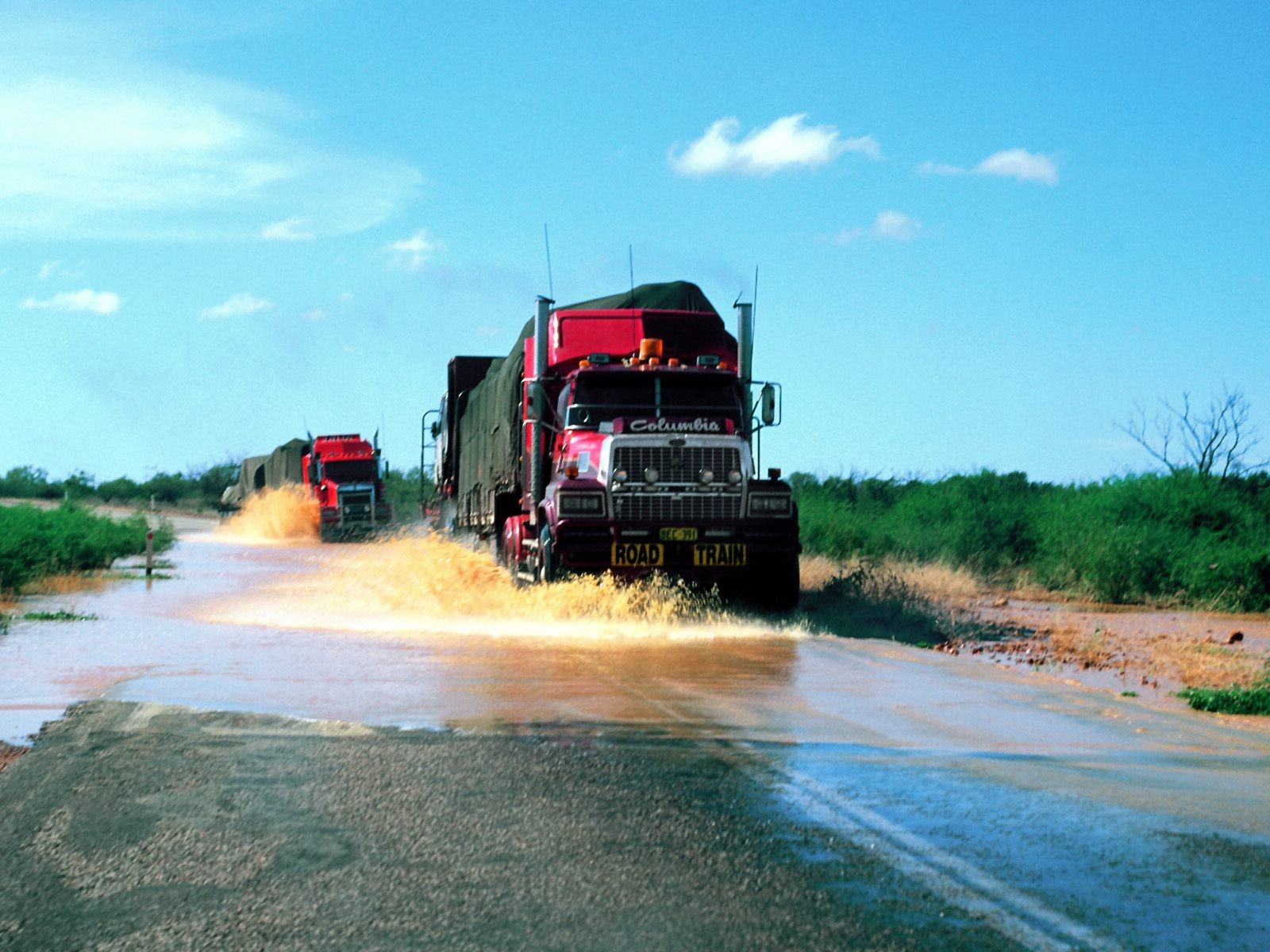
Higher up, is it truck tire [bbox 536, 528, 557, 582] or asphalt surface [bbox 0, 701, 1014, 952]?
truck tire [bbox 536, 528, 557, 582]

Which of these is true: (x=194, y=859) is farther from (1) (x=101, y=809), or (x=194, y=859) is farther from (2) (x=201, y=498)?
(2) (x=201, y=498)

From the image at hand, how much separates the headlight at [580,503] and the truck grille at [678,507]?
0.73 ft

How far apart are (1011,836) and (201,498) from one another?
11650 centimetres

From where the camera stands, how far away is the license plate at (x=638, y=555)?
55.9 feet

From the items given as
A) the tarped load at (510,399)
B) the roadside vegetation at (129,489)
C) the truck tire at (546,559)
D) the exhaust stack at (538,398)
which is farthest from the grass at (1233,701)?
the roadside vegetation at (129,489)

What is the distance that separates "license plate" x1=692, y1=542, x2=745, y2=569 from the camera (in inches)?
678

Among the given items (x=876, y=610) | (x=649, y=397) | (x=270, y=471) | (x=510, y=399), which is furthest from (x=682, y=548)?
(x=270, y=471)

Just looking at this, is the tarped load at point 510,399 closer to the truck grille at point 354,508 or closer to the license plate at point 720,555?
the license plate at point 720,555

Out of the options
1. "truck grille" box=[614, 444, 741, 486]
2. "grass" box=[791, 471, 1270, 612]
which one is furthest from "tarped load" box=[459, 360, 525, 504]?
"grass" box=[791, 471, 1270, 612]

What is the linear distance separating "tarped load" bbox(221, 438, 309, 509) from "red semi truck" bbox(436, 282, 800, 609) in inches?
1550

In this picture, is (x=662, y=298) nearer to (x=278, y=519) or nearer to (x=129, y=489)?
(x=278, y=519)

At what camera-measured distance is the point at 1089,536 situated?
26.8 meters

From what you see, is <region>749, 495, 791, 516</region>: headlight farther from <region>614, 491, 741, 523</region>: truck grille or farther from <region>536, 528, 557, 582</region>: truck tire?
<region>536, 528, 557, 582</region>: truck tire

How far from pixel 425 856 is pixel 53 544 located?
2681 cm
